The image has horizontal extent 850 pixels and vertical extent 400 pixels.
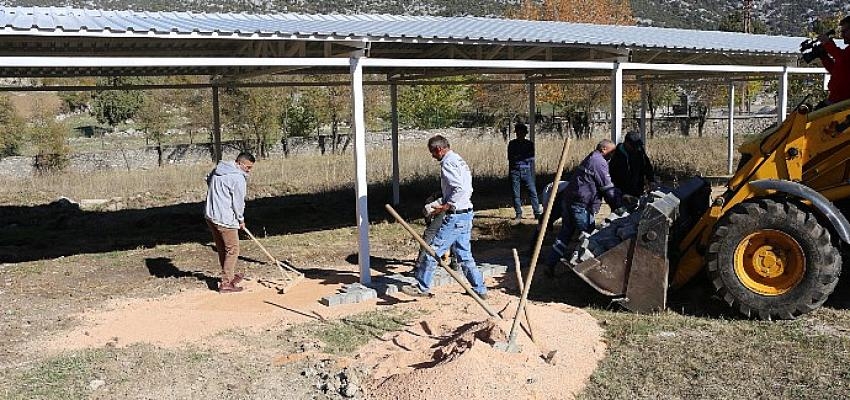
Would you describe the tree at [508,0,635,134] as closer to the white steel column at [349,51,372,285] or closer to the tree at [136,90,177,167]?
the tree at [136,90,177,167]

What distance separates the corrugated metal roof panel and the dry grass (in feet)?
24.6

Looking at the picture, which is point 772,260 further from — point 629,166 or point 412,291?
point 412,291

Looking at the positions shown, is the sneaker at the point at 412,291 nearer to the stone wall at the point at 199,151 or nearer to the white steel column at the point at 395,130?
the white steel column at the point at 395,130

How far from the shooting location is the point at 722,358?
585 centimetres

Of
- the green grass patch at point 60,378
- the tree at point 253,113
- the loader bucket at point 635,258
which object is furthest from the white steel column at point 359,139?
the tree at point 253,113

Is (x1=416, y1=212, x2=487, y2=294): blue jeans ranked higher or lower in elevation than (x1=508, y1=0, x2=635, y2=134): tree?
lower

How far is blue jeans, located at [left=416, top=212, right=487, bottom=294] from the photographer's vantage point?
7371 millimetres

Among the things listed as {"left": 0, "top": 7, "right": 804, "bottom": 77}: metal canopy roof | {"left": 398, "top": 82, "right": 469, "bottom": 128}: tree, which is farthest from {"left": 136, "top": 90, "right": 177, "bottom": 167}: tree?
{"left": 0, "top": 7, "right": 804, "bottom": 77}: metal canopy roof

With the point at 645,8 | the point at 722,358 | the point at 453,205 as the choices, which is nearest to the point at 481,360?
the point at 722,358

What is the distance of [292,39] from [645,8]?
7952 cm

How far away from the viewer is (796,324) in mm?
6516

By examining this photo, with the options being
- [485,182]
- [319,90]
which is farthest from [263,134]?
[485,182]

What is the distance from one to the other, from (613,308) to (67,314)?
5668mm

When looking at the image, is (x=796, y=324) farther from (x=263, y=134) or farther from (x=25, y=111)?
(x=25, y=111)
